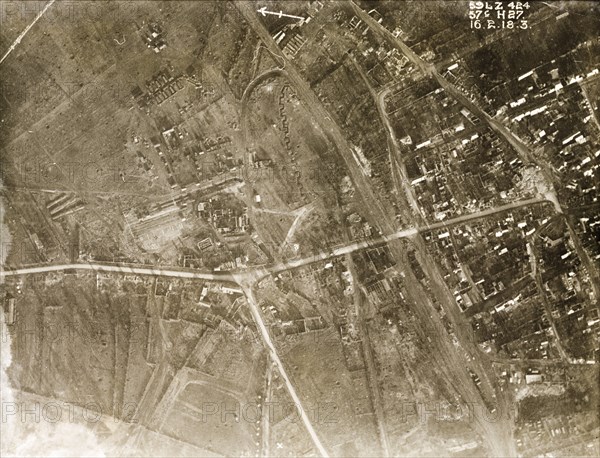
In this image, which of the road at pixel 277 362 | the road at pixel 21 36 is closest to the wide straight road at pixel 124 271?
the road at pixel 277 362

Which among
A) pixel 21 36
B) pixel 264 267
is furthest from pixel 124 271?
pixel 21 36

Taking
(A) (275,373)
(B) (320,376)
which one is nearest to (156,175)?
(A) (275,373)

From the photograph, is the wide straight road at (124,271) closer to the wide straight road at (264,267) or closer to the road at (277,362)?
the wide straight road at (264,267)

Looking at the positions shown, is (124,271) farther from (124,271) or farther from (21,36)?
(21,36)

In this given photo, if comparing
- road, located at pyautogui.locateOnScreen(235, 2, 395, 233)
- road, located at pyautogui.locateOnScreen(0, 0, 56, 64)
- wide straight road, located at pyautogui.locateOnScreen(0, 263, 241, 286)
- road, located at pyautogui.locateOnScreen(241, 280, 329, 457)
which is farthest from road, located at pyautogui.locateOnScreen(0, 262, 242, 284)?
road, located at pyautogui.locateOnScreen(0, 0, 56, 64)

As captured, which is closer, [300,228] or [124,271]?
[300,228]

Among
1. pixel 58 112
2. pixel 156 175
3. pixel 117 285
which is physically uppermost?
pixel 58 112

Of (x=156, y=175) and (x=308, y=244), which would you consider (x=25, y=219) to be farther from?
(x=308, y=244)

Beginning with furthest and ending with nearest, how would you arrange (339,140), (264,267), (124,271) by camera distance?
(124,271), (264,267), (339,140)
